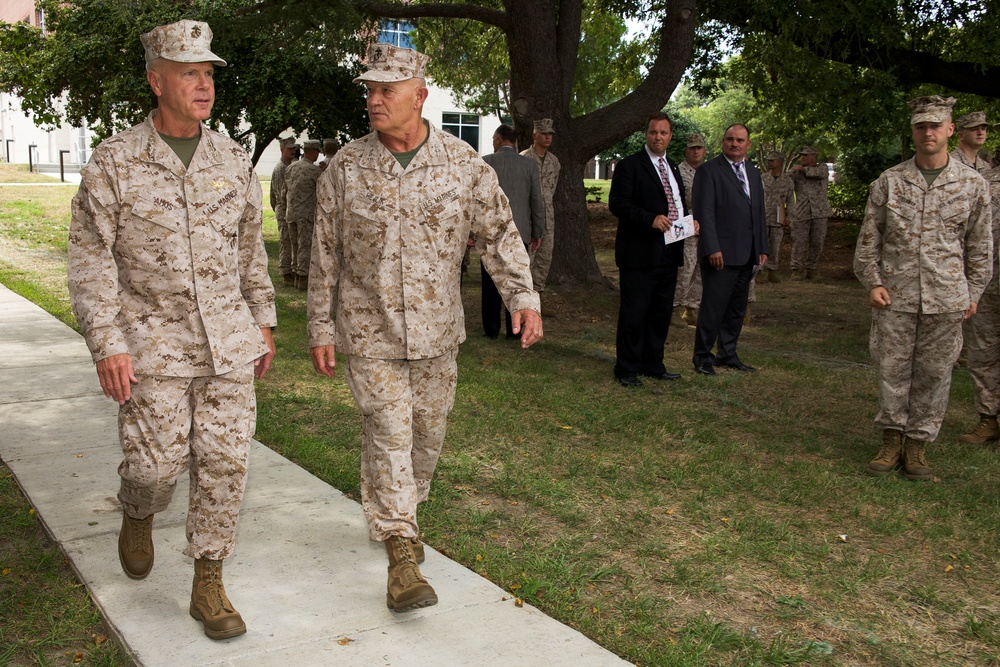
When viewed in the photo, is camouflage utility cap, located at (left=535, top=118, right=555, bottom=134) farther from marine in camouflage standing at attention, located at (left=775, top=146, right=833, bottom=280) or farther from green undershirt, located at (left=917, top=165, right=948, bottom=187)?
marine in camouflage standing at attention, located at (left=775, top=146, right=833, bottom=280)

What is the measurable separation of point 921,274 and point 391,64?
3539 mm

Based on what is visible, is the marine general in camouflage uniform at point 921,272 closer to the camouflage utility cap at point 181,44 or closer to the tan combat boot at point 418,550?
the tan combat boot at point 418,550

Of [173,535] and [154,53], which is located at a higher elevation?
[154,53]

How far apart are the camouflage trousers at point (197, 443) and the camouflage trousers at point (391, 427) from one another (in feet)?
1.63

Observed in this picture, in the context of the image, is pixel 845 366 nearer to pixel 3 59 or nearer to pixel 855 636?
pixel 855 636

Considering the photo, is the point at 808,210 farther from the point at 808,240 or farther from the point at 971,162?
the point at 971,162

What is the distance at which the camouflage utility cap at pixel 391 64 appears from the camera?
425cm

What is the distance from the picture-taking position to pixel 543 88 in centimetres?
1379

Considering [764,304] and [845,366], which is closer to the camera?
[845,366]

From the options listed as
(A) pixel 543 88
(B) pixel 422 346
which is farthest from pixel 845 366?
(B) pixel 422 346

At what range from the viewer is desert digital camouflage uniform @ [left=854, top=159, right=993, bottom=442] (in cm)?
629

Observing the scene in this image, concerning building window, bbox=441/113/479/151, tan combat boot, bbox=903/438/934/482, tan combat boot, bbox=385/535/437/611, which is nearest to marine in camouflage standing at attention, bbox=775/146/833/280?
tan combat boot, bbox=903/438/934/482

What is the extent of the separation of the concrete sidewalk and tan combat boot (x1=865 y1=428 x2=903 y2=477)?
2.97m

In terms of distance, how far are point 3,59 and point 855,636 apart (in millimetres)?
8057
